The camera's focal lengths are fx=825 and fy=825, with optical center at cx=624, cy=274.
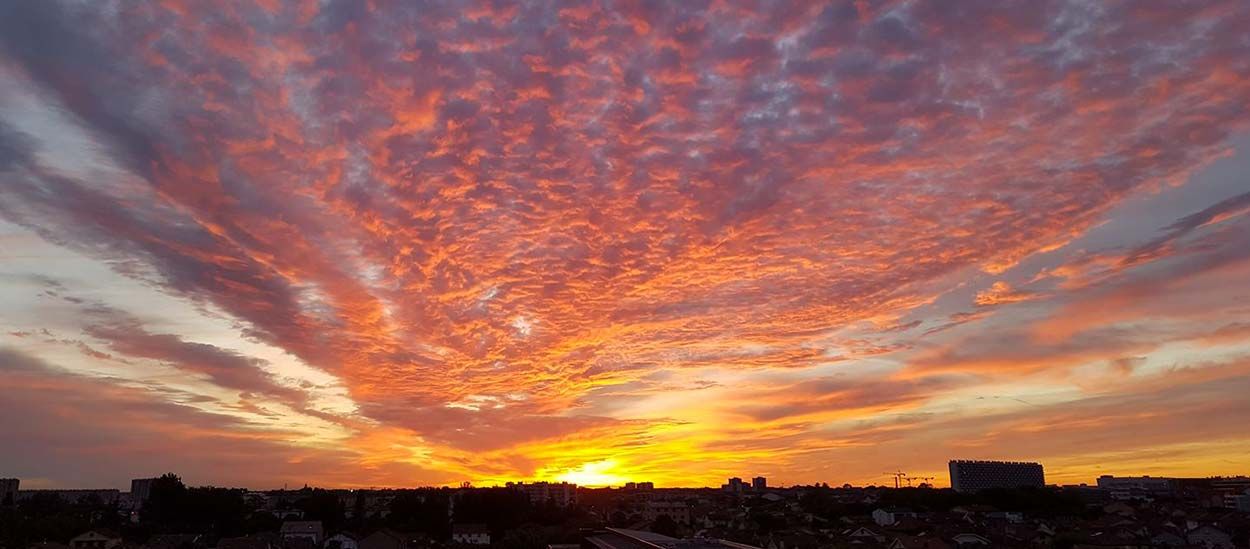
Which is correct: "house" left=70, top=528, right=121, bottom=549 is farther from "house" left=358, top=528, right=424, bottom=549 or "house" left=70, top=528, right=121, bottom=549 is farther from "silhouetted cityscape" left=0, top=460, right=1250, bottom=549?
"house" left=358, top=528, right=424, bottom=549

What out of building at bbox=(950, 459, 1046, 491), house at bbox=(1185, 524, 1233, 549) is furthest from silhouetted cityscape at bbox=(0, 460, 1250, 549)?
building at bbox=(950, 459, 1046, 491)

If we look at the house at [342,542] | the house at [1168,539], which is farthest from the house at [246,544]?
the house at [1168,539]

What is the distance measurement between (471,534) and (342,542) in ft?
38.2

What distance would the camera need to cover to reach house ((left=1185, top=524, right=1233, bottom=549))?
198ft

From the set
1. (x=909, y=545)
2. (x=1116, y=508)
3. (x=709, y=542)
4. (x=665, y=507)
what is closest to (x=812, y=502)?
(x=665, y=507)

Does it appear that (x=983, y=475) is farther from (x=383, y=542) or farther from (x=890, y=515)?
(x=383, y=542)

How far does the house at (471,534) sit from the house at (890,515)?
Answer: 40225 millimetres

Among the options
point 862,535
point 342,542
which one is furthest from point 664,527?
point 342,542

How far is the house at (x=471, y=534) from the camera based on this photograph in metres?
77.2

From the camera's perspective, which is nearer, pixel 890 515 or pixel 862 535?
pixel 862 535

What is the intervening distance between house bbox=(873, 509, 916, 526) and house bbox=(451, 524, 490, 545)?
132 feet

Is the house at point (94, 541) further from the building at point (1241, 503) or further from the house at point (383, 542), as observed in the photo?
the building at point (1241, 503)

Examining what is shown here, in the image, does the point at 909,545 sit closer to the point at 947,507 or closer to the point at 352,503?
the point at 947,507

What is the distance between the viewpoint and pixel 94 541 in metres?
63.0
